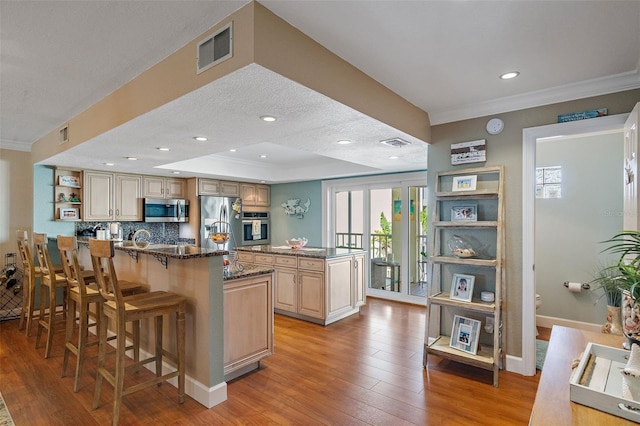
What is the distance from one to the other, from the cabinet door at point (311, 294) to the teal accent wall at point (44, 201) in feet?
11.4

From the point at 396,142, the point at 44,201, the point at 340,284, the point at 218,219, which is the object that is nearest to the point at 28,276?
the point at 44,201

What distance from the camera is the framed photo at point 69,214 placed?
14.9 ft

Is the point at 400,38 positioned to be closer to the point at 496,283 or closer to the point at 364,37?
the point at 364,37

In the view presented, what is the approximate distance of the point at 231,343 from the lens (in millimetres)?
2727

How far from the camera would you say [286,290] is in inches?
180

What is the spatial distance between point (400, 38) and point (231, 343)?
8.37ft

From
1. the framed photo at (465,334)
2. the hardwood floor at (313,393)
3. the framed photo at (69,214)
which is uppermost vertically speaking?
the framed photo at (69,214)

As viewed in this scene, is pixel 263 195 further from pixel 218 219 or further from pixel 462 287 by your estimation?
pixel 462 287

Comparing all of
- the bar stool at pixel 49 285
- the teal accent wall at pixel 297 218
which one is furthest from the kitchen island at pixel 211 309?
the teal accent wall at pixel 297 218

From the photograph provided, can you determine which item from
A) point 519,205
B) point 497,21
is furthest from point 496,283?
point 497,21

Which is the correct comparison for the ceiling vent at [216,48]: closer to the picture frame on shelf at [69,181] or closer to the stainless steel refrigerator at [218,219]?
the stainless steel refrigerator at [218,219]

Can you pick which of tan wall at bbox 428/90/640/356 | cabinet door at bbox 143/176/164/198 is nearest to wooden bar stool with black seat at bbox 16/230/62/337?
cabinet door at bbox 143/176/164/198

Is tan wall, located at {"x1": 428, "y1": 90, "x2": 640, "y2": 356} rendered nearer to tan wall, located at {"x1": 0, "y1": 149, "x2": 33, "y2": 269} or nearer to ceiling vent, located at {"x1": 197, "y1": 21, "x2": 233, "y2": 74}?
ceiling vent, located at {"x1": 197, "y1": 21, "x2": 233, "y2": 74}

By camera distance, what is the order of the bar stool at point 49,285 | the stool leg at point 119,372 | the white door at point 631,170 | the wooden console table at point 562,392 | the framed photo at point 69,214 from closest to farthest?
the wooden console table at point 562,392, the white door at point 631,170, the stool leg at point 119,372, the bar stool at point 49,285, the framed photo at point 69,214
